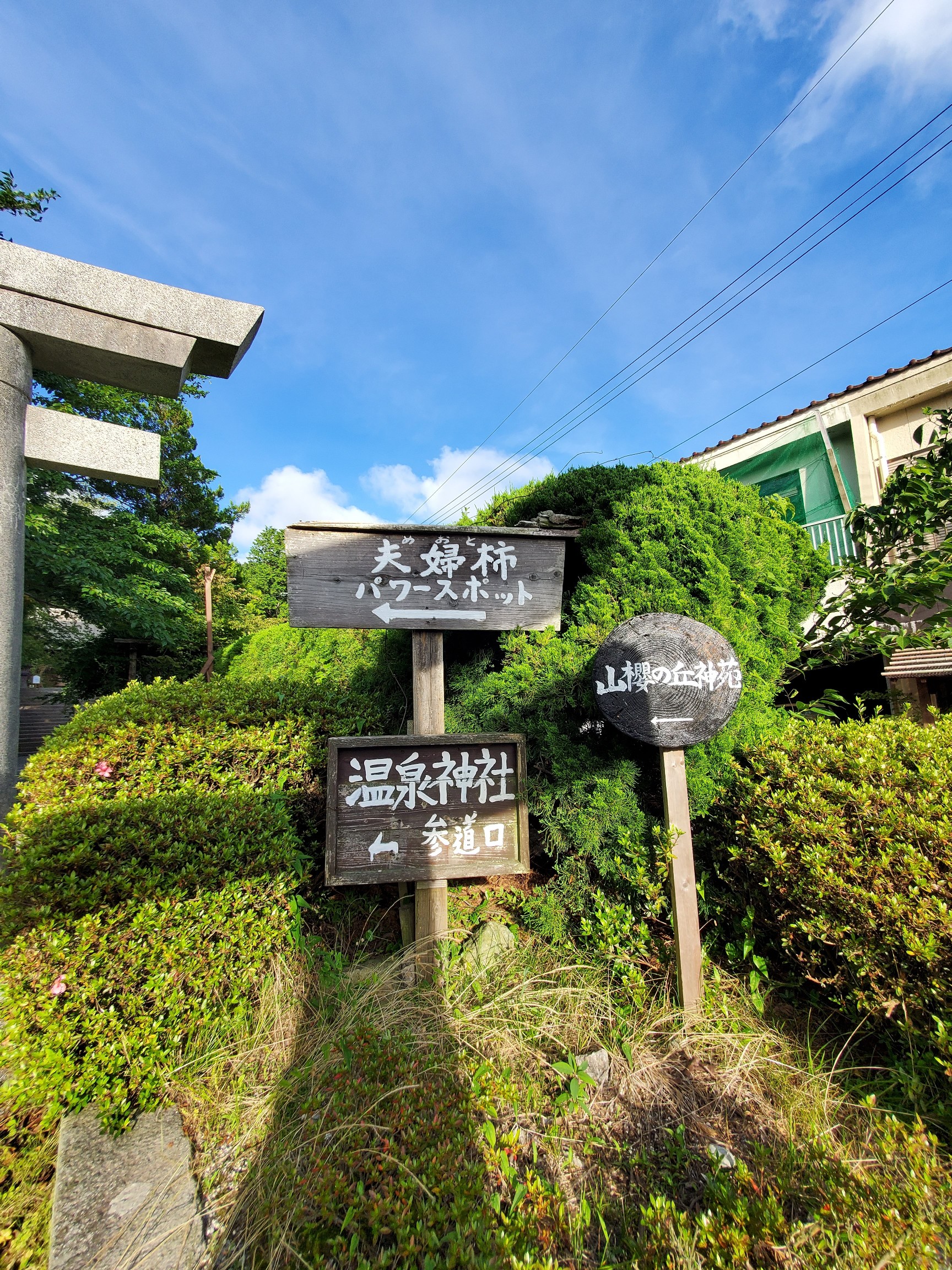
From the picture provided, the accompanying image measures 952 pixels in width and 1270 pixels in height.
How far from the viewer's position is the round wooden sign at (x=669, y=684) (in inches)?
109

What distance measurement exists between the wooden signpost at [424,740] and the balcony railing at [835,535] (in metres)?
6.15

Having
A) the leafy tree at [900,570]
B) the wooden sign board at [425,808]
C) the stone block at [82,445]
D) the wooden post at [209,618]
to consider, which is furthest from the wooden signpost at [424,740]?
the wooden post at [209,618]

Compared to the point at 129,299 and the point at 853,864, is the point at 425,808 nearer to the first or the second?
the point at 853,864

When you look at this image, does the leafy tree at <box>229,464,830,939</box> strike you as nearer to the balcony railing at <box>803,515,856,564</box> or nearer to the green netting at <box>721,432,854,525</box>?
the balcony railing at <box>803,515,856,564</box>

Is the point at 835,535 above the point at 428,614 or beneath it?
above

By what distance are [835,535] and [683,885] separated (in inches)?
270

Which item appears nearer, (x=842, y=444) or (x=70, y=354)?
(x=70, y=354)

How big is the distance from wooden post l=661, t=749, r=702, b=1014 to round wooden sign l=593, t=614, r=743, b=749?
0.16 meters

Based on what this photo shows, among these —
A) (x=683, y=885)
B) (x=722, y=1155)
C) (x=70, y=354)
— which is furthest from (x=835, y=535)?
(x=70, y=354)

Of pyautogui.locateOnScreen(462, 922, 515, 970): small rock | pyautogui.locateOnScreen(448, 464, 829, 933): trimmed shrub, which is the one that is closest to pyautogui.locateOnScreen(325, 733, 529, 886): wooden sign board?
pyautogui.locateOnScreen(448, 464, 829, 933): trimmed shrub

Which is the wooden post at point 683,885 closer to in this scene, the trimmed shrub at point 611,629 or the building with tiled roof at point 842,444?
the trimmed shrub at point 611,629

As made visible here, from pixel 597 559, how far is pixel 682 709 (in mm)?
1183

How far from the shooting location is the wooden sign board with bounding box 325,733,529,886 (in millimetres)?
2910

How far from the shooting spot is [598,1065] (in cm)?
241
